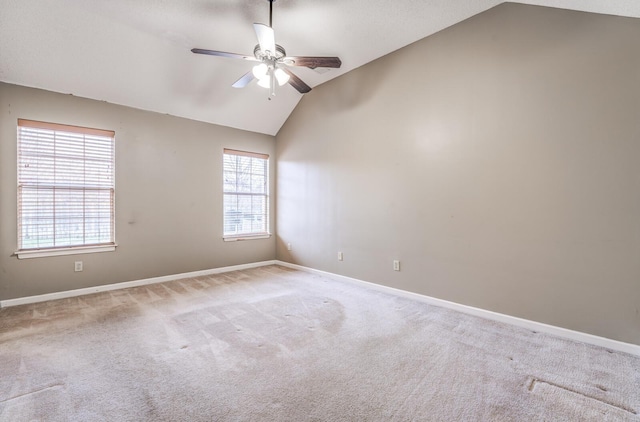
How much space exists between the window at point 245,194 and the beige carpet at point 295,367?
6.91ft

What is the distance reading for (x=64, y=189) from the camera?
3.61m

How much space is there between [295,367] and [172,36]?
3763 millimetres

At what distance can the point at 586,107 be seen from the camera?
7.91 ft

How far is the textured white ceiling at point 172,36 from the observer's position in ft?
9.16

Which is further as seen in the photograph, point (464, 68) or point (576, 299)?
point (464, 68)

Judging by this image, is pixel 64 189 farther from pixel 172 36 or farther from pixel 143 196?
pixel 172 36

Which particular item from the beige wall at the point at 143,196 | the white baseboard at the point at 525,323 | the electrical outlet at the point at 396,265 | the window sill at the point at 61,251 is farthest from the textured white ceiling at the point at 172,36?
the electrical outlet at the point at 396,265

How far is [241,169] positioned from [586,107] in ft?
15.4

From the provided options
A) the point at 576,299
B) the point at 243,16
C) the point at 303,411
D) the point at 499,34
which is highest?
the point at 243,16

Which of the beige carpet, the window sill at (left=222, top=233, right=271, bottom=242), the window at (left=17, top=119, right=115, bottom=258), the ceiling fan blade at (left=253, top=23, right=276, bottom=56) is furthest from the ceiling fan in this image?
the window sill at (left=222, top=233, right=271, bottom=242)

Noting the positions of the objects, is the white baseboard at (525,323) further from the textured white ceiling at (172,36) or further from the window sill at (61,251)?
the window sill at (61,251)

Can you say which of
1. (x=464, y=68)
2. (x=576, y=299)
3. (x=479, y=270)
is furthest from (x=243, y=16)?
(x=576, y=299)

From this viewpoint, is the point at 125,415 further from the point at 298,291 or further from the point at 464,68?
the point at 464,68

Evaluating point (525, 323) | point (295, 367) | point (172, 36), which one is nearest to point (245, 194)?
point (172, 36)
